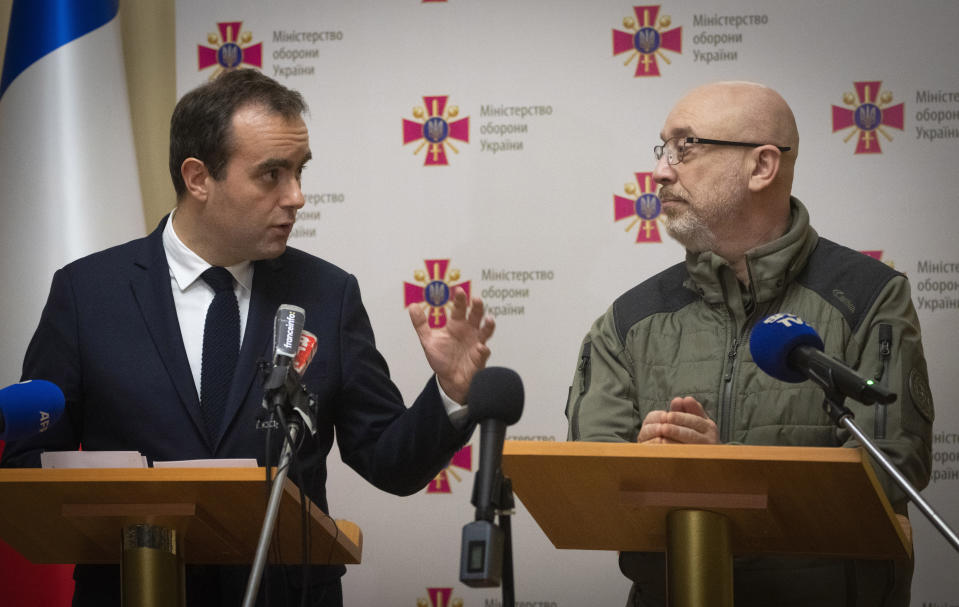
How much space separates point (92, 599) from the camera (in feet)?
9.04

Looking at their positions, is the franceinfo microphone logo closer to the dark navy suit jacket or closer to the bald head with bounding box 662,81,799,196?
the dark navy suit jacket

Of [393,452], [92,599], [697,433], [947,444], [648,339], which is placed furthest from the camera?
[947,444]

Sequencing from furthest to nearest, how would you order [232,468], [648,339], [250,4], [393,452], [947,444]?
[250,4] → [947,444] → [648,339] → [393,452] → [232,468]

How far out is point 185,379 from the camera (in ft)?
9.56

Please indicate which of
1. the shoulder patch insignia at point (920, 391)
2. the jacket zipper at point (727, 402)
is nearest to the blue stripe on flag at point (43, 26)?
the jacket zipper at point (727, 402)

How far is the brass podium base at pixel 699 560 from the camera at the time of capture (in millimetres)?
2168

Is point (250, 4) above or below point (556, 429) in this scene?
above

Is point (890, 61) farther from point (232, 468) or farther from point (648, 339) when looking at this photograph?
point (232, 468)

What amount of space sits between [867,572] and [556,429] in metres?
1.57

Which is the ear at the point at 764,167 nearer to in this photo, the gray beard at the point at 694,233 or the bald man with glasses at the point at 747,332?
the bald man with glasses at the point at 747,332

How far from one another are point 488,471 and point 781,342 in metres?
0.71

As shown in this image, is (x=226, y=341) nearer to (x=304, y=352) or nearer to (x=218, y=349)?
(x=218, y=349)

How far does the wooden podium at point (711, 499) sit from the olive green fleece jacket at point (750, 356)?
0.53 m

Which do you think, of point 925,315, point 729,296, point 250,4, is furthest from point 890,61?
point 250,4
